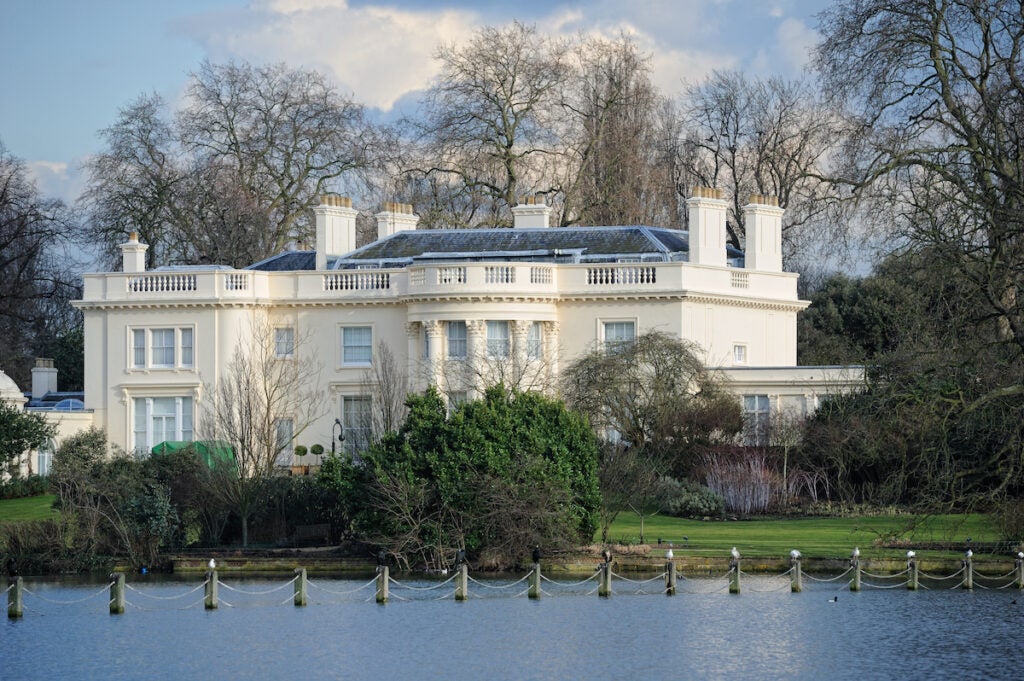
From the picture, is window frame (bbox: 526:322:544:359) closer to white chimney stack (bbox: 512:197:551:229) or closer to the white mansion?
the white mansion

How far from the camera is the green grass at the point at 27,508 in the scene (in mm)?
45228

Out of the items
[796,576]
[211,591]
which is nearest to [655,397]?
[796,576]

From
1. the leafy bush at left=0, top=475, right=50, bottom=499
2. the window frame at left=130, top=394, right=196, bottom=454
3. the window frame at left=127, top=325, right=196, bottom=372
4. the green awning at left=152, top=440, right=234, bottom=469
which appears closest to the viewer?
the green awning at left=152, top=440, right=234, bottom=469

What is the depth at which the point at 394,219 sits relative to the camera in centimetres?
6225

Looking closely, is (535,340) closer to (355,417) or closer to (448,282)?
(448,282)

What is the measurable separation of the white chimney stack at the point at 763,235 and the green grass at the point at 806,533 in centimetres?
1432

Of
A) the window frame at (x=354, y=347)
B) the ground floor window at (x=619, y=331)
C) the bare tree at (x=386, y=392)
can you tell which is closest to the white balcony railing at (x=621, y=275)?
the ground floor window at (x=619, y=331)

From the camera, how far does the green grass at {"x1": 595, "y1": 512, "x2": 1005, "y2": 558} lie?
37.4m

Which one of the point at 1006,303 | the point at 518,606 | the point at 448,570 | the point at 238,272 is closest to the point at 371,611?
the point at 518,606

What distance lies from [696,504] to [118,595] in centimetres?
1751

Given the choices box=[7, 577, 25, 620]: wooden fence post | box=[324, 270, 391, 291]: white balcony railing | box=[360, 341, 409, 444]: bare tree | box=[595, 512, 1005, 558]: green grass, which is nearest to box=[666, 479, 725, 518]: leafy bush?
box=[595, 512, 1005, 558]: green grass

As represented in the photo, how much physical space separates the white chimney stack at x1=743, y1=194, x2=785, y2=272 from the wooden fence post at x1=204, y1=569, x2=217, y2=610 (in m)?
28.5

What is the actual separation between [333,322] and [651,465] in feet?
51.4

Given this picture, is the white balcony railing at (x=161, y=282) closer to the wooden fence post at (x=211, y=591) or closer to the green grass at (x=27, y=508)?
the green grass at (x=27, y=508)
